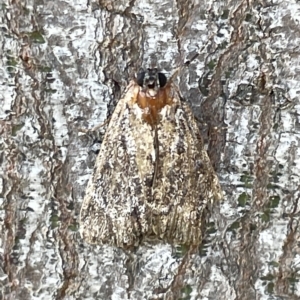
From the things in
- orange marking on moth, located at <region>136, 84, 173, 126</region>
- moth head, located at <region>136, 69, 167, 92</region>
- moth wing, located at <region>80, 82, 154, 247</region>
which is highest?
moth head, located at <region>136, 69, 167, 92</region>

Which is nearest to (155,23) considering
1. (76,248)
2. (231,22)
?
(231,22)

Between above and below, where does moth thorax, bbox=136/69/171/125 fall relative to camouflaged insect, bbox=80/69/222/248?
above

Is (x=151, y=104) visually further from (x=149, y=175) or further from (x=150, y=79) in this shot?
(x=149, y=175)

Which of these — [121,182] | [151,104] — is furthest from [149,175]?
[151,104]

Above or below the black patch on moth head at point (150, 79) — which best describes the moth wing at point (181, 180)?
below

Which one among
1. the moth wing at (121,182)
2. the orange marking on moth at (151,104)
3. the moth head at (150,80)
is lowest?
the moth wing at (121,182)
